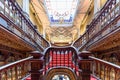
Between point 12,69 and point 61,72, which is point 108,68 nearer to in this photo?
point 12,69

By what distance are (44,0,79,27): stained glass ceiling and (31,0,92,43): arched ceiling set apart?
0.36 meters

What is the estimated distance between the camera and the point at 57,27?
16422mm

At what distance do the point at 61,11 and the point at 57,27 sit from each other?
96.9 inches

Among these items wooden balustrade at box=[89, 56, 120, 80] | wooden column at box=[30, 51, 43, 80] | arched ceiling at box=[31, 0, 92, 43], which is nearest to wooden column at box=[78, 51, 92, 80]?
wooden balustrade at box=[89, 56, 120, 80]

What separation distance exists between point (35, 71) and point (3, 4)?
129 inches

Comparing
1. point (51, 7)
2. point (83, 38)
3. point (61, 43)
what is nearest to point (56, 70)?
point (83, 38)

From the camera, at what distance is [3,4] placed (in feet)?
17.5

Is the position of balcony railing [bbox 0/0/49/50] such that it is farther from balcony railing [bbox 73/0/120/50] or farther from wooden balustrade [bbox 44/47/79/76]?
balcony railing [bbox 73/0/120/50]

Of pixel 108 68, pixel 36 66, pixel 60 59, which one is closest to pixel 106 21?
pixel 60 59

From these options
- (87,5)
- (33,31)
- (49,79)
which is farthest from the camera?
(87,5)

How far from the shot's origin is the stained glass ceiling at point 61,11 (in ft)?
40.0

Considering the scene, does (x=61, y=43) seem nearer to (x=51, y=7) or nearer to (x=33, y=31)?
(x=51, y=7)

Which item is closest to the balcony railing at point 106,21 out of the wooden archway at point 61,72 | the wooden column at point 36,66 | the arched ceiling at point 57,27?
the wooden archway at point 61,72

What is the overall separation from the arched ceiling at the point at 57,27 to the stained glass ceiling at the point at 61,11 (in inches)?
14.4
